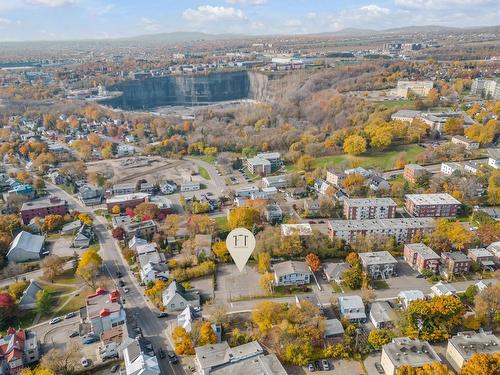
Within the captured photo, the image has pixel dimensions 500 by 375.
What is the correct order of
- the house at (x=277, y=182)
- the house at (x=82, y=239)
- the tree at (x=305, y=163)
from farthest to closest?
the tree at (x=305, y=163)
the house at (x=277, y=182)
the house at (x=82, y=239)

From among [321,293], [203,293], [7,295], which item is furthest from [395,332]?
[7,295]

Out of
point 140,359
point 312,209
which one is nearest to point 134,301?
point 140,359

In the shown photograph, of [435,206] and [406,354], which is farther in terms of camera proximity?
[435,206]

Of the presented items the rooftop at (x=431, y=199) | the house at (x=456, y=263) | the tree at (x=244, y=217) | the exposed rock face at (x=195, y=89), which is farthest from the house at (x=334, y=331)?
the exposed rock face at (x=195, y=89)

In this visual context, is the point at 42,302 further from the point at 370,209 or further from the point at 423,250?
A: the point at 370,209

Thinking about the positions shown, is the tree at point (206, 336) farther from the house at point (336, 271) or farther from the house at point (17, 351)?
the house at point (336, 271)

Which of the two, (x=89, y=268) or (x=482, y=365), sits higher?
(x=482, y=365)

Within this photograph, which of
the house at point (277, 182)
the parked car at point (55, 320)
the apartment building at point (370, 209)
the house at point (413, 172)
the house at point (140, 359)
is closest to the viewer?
the house at point (140, 359)
